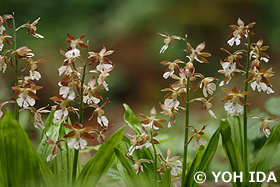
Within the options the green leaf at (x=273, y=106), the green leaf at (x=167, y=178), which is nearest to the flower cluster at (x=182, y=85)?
the green leaf at (x=167, y=178)

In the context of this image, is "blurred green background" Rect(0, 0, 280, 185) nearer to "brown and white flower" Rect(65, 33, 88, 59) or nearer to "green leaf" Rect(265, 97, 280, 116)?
"green leaf" Rect(265, 97, 280, 116)

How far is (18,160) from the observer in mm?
1777

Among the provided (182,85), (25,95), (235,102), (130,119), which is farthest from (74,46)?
(235,102)

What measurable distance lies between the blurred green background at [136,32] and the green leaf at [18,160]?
3.69 meters

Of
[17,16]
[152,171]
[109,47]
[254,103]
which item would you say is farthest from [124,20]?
[152,171]

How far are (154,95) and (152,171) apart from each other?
3.93 m

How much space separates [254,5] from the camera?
6.52 metres

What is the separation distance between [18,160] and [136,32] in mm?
4896

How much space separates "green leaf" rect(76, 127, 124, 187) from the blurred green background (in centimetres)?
359

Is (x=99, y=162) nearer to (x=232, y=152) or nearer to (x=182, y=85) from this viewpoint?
(x=182, y=85)

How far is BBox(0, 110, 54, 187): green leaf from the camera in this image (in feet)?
5.67

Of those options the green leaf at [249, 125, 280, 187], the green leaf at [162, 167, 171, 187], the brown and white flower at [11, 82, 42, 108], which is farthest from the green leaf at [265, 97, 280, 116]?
the brown and white flower at [11, 82, 42, 108]

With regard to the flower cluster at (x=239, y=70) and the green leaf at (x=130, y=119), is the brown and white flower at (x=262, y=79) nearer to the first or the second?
the flower cluster at (x=239, y=70)

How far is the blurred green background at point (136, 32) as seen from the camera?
582 cm
